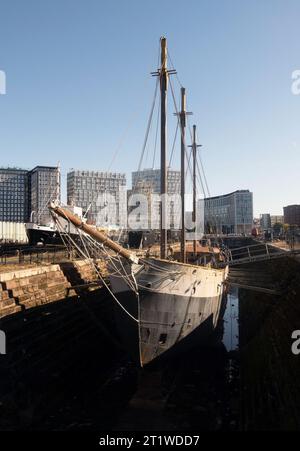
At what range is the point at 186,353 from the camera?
20047 mm

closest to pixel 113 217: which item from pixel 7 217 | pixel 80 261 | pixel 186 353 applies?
pixel 7 217

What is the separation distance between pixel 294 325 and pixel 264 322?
612 cm

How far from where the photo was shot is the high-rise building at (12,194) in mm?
155000

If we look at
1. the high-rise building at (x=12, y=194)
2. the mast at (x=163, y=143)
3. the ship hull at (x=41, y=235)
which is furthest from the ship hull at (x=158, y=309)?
the high-rise building at (x=12, y=194)

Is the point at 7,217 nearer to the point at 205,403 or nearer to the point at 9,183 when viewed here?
the point at 9,183

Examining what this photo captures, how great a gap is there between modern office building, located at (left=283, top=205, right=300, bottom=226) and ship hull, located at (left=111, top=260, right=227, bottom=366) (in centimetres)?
11387

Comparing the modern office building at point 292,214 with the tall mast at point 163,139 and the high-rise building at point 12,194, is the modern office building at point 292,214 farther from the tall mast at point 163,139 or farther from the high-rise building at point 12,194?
the tall mast at point 163,139

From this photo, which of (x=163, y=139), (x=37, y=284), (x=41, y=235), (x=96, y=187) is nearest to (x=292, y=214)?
(x=96, y=187)

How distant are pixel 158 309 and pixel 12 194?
152 meters

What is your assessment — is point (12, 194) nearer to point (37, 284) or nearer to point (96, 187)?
point (96, 187)

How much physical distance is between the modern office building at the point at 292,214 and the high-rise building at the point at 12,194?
100 metres
